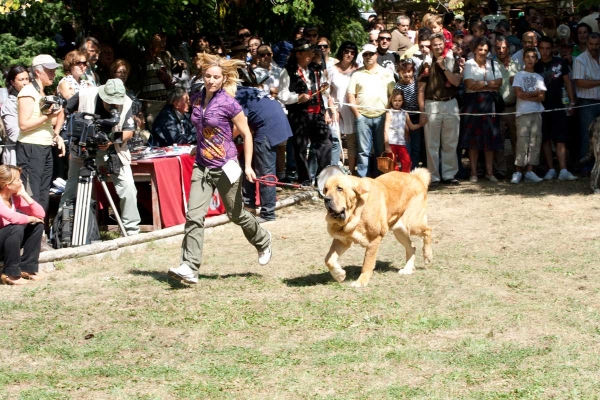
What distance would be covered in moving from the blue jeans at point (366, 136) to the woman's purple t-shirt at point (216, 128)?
564 centimetres

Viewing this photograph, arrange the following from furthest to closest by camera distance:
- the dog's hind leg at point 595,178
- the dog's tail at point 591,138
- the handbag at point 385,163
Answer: the dog's tail at point 591,138, the dog's hind leg at point 595,178, the handbag at point 385,163

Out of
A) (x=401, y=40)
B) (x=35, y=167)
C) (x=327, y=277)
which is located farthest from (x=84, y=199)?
(x=401, y=40)

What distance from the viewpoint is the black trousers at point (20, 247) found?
916 cm

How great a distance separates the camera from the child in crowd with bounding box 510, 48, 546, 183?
47.0ft

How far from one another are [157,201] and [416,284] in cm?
420

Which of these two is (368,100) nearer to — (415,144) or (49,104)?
(415,144)

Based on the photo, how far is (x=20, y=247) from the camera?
365 inches

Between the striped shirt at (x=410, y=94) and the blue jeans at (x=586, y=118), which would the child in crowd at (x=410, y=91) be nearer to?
the striped shirt at (x=410, y=94)

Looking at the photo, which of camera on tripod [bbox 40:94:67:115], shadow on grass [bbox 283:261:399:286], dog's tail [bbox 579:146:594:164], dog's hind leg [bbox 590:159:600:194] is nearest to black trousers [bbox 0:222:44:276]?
camera on tripod [bbox 40:94:67:115]

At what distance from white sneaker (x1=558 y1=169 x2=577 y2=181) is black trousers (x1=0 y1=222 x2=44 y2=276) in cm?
830

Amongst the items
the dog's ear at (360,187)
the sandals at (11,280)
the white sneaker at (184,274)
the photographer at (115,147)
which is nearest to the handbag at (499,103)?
the photographer at (115,147)

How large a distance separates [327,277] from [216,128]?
70.9 inches

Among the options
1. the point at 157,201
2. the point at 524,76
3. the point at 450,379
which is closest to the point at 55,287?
the point at 157,201

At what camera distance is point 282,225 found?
1211cm
